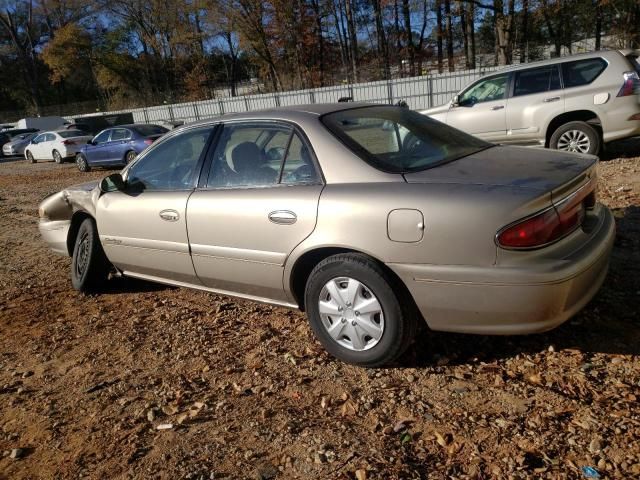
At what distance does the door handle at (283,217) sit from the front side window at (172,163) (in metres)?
0.94

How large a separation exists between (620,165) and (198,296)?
6486mm

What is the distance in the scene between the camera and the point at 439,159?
3266 millimetres

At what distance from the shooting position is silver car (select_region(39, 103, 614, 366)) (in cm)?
265

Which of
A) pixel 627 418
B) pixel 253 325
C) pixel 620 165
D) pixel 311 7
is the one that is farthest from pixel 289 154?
pixel 311 7

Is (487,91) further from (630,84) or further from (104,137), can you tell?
(104,137)

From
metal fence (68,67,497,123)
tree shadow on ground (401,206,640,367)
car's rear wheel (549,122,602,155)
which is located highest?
metal fence (68,67,497,123)

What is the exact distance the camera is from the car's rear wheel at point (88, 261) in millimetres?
4828

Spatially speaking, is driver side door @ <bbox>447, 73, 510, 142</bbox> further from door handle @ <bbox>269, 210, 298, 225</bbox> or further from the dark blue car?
the dark blue car

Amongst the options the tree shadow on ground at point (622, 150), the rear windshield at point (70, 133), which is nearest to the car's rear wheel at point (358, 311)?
the tree shadow on ground at point (622, 150)

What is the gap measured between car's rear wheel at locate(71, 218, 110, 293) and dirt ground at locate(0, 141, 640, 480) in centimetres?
62

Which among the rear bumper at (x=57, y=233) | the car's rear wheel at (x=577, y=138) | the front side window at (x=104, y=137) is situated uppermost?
the front side window at (x=104, y=137)

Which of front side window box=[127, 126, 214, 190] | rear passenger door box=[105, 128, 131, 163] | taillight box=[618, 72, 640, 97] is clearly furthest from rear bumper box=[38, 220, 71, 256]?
rear passenger door box=[105, 128, 131, 163]

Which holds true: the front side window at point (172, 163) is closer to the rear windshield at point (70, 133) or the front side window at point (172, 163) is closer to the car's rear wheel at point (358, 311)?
the car's rear wheel at point (358, 311)

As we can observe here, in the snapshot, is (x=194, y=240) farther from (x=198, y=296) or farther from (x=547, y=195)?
(x=547, y=195)
